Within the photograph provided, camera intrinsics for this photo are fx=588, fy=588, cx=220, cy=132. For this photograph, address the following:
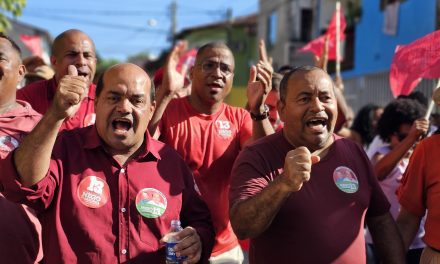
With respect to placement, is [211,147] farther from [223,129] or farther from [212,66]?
[212,66]

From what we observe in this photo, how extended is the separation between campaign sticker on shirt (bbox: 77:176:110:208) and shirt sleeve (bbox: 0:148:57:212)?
167mm

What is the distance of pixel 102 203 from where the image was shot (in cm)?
288

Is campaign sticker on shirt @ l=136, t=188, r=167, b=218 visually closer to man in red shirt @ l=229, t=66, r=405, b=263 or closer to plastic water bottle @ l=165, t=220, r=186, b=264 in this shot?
plastic water bottle @ l=165, t=220, r=186, b=264

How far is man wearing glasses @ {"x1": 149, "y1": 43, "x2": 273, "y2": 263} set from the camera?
3916mm

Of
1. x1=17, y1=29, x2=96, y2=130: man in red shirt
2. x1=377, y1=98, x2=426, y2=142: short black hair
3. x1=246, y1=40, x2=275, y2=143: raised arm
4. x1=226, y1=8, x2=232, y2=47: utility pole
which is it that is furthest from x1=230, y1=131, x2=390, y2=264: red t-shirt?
x1=226, y1=8, x2=232, y2=47: utility pole

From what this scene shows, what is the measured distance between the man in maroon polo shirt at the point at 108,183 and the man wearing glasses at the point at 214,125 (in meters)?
0.87

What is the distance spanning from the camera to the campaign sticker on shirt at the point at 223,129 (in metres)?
4.20

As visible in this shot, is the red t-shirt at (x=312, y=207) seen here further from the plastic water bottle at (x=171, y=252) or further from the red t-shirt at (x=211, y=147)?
the red t-shirt at (x=211, y=147)

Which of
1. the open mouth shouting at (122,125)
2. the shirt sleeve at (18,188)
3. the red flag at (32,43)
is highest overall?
the open mouth shouting at (122,125)

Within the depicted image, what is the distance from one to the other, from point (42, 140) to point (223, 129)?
1.81 metres

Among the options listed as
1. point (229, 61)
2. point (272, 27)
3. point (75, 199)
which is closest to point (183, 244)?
point (75, 199)

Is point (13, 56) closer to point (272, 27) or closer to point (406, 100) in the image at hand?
point (406, 100)

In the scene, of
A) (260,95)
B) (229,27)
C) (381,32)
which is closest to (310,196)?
(260,95)

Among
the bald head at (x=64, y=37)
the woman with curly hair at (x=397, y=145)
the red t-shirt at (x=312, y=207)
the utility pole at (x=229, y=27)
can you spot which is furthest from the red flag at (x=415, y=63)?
the utility pole at (x=229, y=27)
